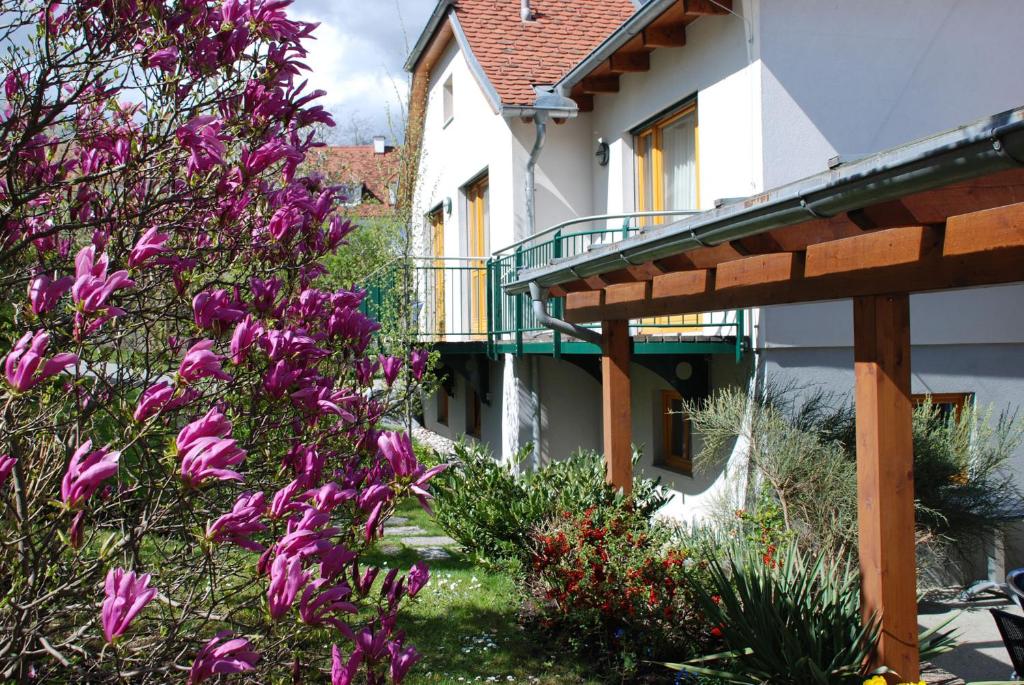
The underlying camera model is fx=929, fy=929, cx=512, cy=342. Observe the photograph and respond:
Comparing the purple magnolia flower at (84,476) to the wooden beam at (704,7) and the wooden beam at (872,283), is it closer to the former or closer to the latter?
the wooden beam at (872,283)

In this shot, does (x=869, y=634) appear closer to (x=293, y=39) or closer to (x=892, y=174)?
(x=892, y=174)

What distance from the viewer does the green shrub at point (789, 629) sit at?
4.20 meters

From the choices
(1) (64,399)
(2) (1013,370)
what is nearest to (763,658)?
(1) (64,399)

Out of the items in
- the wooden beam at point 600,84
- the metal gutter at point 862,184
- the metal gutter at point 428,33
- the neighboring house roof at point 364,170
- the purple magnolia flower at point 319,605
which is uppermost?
the neighboring house roof at point 364,170

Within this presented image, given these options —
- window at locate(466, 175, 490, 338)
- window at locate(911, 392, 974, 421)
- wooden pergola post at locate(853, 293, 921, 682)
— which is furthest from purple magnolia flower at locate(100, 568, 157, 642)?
window at locate(466, 175, 490, 338)

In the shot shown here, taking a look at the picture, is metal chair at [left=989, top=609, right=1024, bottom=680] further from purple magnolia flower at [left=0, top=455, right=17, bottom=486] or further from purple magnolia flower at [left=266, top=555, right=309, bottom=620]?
purple magnolia flower at [left=0, top=455, right=17, bottom=486]

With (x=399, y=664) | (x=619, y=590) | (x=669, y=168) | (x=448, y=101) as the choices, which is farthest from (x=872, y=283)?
(x=448, y=101)

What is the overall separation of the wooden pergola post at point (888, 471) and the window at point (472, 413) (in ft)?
37.0

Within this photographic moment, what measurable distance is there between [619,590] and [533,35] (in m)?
10.1

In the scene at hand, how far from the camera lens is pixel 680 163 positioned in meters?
9.50

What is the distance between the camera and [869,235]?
11.5ft

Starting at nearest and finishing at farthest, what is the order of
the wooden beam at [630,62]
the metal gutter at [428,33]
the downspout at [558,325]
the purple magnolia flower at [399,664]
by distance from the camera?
1. the purple magnolia flower at [399,664]
2. the downspout at [558,325]
3. the wooden beam at [630,62]
4. the metal gutter at [428,33]

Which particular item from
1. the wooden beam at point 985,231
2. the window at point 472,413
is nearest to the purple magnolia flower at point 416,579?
the wooden beam at point 985,231

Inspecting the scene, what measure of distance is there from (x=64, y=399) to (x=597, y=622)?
3.64 metres
